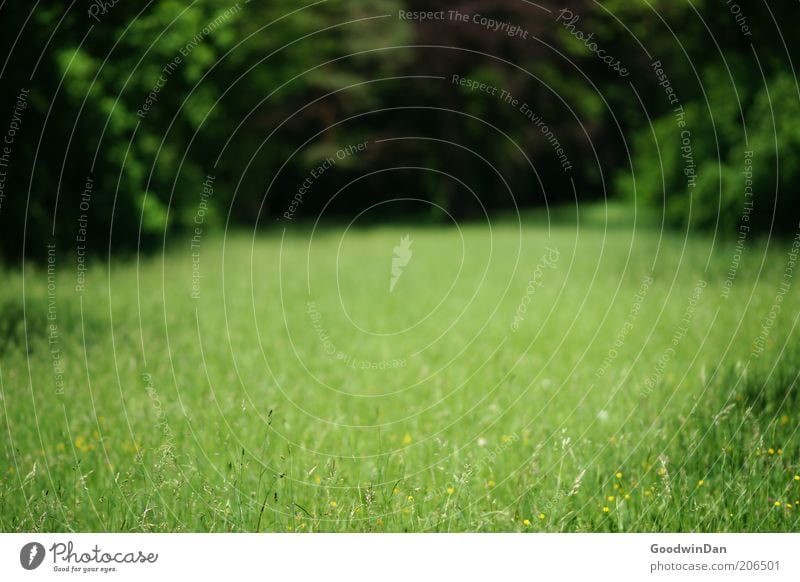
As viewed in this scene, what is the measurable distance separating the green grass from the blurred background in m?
1.51

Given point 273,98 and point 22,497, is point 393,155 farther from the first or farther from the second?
point 22,497

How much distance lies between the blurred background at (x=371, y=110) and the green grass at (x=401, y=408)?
151 cm

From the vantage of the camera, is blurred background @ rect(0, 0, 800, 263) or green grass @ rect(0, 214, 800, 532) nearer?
green grass @ rect(0, 214, 800, 532)

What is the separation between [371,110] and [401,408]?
14358mm

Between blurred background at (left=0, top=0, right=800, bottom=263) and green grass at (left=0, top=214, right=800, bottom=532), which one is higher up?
blurred background at (left=0, top=0, right=800, bottom=263)

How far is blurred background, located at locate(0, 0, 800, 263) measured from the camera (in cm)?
849

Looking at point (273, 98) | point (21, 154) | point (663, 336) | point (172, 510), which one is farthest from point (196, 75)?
point (172, 510)

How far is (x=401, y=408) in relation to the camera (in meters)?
4.76
